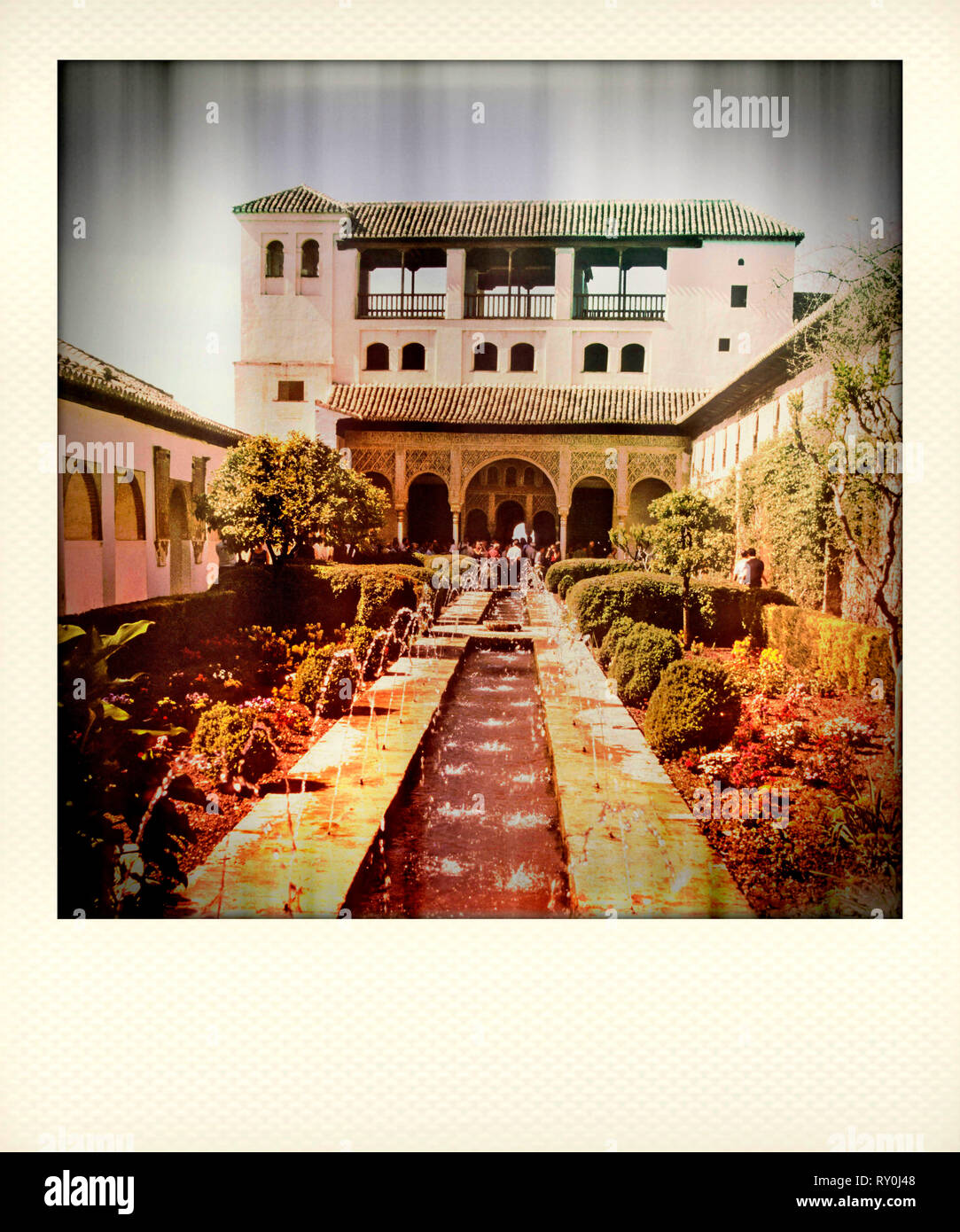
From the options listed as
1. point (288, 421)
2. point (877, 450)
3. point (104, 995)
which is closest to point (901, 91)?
point (877, 450)

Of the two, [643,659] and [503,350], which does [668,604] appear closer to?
[643,659]

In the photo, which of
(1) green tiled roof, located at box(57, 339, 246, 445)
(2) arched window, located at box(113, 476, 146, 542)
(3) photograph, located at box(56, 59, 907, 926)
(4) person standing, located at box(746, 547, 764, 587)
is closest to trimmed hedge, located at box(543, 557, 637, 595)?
(3) photograph, located at box(56, 59, 907, 926)

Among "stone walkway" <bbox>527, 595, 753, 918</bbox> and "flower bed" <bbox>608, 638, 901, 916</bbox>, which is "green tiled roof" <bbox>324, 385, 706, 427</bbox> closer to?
"flower bed" <bbox>608, 638, 901, 916</bbox>

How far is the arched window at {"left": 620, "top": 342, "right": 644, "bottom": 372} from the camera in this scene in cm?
407

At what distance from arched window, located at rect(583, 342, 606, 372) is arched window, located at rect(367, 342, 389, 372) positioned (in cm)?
95

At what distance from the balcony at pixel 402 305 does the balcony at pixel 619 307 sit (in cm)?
66

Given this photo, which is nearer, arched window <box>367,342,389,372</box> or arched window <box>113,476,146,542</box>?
arched window <box>113,476,146,542</box>

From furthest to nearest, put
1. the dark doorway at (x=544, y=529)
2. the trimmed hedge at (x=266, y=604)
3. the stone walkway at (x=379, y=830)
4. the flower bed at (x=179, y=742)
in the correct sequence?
the dark doorway at (x=544, y=529) < the trimmed hedge at (x=266, y=604) < the stone walkway at (x=379, y=830) < the flower bed at (x=179, y=742)

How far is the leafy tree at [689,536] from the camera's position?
13.0 feet

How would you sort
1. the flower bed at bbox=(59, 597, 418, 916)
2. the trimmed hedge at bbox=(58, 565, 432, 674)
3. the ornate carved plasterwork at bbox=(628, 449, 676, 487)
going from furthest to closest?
the ornate carved plasterwork at bbox=(628, 449, 676, 487) → the trimmed hedge at bbox=(58, 565, 432, 674) → the flower bed at bbox=(59, 597, 418, 916)

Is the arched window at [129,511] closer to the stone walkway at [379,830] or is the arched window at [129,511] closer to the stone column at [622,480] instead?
the stone walkway at [379,830]

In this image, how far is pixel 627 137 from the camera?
11.6ft

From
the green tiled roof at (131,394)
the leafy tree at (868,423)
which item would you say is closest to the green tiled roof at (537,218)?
the leafy tree at (868,423)
